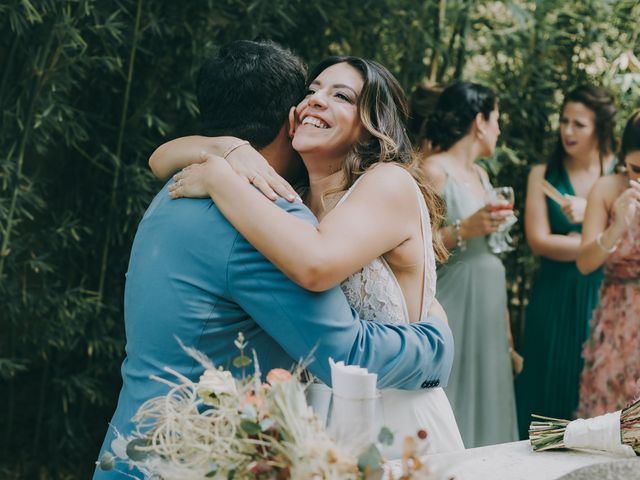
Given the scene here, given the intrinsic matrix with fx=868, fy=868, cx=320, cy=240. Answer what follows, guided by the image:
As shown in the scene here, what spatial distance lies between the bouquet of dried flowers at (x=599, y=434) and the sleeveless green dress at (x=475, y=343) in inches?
88.0

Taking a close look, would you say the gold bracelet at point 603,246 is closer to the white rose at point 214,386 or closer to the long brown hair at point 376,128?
the long brown hair at point 376,128

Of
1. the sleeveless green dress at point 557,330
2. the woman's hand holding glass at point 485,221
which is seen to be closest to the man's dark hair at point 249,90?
the woman's hand holding glass at point 485,221

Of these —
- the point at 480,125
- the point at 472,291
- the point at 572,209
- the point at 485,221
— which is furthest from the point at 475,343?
the point at 480,125

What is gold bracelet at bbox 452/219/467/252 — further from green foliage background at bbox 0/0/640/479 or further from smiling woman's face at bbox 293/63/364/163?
smiling woman's face at bbox 293/63/364/163

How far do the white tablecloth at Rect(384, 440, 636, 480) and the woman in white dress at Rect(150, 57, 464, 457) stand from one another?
0.22m

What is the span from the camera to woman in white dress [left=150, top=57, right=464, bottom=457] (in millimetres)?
1607

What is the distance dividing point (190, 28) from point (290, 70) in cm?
166

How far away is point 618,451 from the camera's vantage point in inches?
62.4

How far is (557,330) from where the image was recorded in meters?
4.29

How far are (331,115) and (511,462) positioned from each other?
0.89m

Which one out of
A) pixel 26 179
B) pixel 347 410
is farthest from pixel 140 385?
pixel 26 179

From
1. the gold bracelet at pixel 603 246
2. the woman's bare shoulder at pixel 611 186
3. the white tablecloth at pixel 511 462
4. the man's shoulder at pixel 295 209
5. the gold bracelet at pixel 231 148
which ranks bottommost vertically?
the white tablecloth at pixel 511 462

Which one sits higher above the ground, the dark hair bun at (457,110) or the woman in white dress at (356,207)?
the dark hair bun at (457,110)

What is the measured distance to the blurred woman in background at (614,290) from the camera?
11.6 ft
